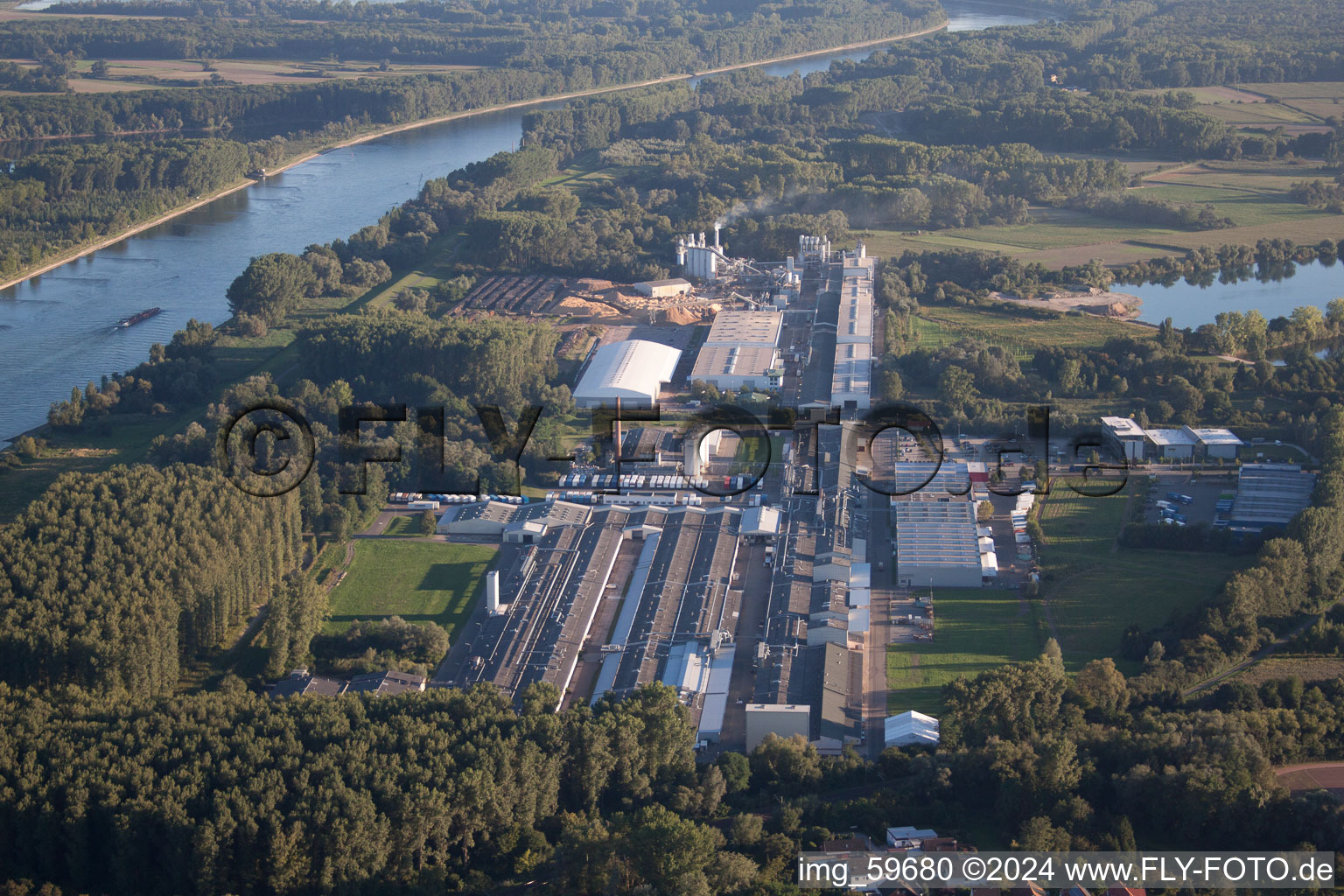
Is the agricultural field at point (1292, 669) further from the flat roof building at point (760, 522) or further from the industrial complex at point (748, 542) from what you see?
the flat roof building at point (760, 522)

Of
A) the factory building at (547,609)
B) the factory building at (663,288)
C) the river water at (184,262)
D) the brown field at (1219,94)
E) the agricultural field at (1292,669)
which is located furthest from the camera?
the brown field at (1219,94)

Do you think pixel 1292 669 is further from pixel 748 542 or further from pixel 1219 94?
pixel 1219 94

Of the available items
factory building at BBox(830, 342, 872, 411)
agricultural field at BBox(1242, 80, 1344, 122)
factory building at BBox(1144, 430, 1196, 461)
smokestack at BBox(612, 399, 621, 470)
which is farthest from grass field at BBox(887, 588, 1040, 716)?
agricultural field at BBox(1242, 80, 1344, 122)

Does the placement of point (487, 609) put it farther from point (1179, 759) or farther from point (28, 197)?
point (28, 197)

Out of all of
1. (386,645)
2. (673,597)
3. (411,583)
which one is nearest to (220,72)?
(411,583)

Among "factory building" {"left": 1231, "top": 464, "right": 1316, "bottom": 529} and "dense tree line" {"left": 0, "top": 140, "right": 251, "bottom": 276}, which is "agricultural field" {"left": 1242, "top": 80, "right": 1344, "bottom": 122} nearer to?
"factory building" {"left": 1231, "top": 464, "right": 1316, "bottom": 529}

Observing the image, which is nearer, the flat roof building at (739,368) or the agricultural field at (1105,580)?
the agricultural field at (1105,580)

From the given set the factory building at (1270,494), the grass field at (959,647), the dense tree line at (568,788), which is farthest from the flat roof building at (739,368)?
the dense tree line at (568,788)
